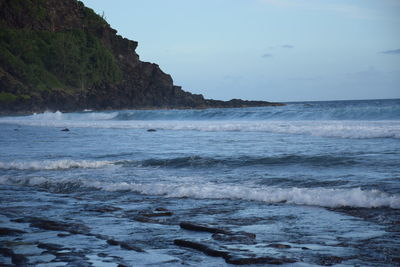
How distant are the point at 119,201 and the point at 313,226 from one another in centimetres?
359

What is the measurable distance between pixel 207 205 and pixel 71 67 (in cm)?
12169

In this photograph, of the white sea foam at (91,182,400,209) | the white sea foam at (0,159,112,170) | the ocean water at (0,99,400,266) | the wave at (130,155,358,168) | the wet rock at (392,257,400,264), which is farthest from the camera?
the white sea foam at (0,159,112,170)

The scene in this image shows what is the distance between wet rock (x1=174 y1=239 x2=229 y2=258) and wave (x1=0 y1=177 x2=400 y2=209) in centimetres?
303

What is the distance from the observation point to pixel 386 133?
17859 millimetres

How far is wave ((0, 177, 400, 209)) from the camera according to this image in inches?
286

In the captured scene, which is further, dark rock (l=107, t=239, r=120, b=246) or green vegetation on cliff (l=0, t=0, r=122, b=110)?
green vegetation on cliff (l=0, t=0, r=122, b=110)

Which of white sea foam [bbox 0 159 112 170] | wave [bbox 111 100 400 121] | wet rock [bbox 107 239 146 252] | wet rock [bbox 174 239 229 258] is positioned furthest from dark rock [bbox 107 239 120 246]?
wave [bbox 111 100 400 121]

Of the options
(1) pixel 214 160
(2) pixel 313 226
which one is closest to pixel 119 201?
(2) pixel 313 226

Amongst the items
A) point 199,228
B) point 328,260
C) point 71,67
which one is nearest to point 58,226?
point 199,228

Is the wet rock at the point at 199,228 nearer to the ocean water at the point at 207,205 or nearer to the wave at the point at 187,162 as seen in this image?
the ocean water at the point at 207,205

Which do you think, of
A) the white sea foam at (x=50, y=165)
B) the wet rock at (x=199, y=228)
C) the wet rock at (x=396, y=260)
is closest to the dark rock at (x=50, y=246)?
the wet rock at (x=199, y=228)

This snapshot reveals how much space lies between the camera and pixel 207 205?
757cm

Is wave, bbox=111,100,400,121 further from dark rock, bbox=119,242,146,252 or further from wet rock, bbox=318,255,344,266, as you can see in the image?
dark rock, bbox=119,242,146,252

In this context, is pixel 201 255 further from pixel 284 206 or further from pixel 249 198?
pixel 249 198
